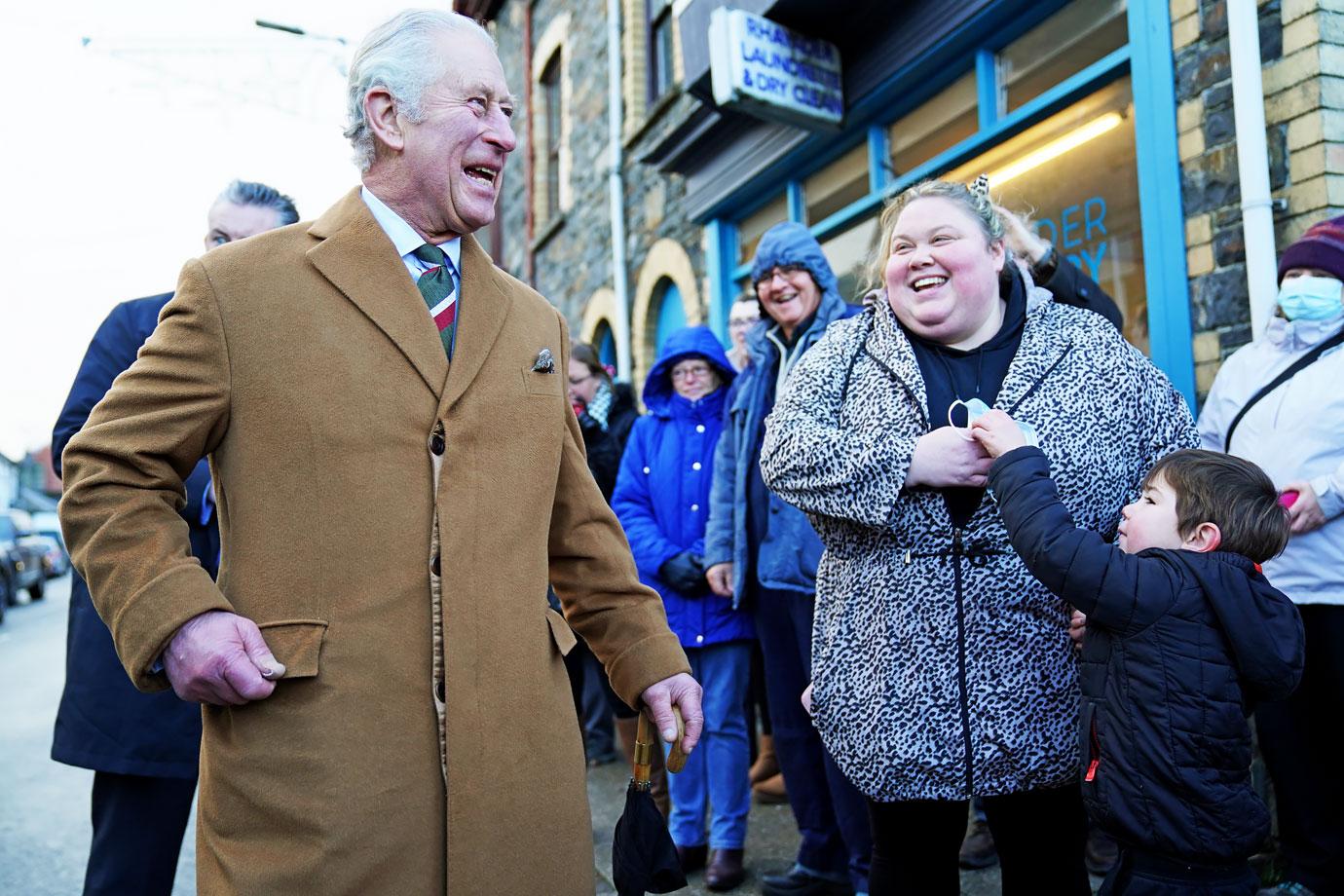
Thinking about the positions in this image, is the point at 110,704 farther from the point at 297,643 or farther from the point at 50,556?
the point at 50,556

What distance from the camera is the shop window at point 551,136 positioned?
1299cm

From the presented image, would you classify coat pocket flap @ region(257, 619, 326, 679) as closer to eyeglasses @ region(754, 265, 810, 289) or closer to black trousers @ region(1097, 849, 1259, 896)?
black trousers @ region(1097, 849, 1259, 896)

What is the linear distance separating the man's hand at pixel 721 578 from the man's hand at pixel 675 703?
1.91m

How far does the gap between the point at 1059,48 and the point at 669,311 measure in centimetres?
506

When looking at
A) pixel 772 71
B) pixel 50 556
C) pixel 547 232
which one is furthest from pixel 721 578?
pixel 50 556

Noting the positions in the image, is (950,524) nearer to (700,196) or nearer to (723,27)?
(723,27)

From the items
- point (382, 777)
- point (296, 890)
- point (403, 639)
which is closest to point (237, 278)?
point (403, 639)

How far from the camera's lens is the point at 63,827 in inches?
200

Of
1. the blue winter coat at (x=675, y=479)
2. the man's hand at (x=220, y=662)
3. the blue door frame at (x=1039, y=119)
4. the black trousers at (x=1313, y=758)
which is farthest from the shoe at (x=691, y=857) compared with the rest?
the man's hand at (x=220, y=662)

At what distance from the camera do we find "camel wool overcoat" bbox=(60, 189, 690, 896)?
1544 mm

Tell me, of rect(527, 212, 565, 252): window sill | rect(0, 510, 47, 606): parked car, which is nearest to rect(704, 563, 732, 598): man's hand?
rect(527, 212, 565, 252): window sill

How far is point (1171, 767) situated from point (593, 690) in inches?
166

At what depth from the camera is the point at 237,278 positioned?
5.39 feet

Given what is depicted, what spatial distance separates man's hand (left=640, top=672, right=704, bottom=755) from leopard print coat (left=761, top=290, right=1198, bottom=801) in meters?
0.56
